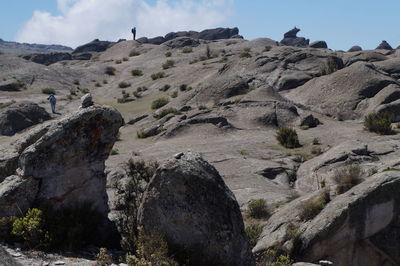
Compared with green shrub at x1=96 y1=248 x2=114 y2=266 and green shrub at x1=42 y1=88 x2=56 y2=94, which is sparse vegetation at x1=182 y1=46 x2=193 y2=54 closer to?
green shrub at x1=42 y1=88 x2=56 y2=94

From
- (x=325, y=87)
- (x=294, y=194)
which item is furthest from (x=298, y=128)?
(x=294, y=194)

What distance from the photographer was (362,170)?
19.0m

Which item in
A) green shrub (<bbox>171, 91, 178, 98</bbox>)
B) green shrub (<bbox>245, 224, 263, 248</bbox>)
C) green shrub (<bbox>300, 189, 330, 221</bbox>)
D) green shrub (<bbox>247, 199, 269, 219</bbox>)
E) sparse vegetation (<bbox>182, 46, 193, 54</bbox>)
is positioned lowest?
green shrub (<bbox>245, 224, 263, 248</bbox>)

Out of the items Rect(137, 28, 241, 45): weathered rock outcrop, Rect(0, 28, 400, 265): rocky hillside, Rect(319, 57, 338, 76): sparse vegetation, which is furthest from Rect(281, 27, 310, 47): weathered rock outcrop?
Rect(319, 57, 338, 76): sparse vegetation

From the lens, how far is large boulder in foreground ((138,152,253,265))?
10711 mm

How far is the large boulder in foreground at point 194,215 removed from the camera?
10.7 meters

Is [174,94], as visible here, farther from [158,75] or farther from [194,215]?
[194,215]

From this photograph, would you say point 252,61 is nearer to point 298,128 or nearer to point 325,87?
point 325,87

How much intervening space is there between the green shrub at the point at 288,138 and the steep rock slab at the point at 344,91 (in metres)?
8.13

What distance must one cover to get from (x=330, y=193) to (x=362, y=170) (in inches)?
119

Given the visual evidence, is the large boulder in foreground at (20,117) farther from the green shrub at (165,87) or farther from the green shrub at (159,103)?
the green shrub at (165,87)

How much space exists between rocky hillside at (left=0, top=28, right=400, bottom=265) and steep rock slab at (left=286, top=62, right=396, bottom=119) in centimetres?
10

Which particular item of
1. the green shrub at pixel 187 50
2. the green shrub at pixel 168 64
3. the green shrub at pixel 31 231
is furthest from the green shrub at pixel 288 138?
the green shrub at pixel 187 50

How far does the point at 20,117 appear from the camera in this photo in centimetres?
3950
